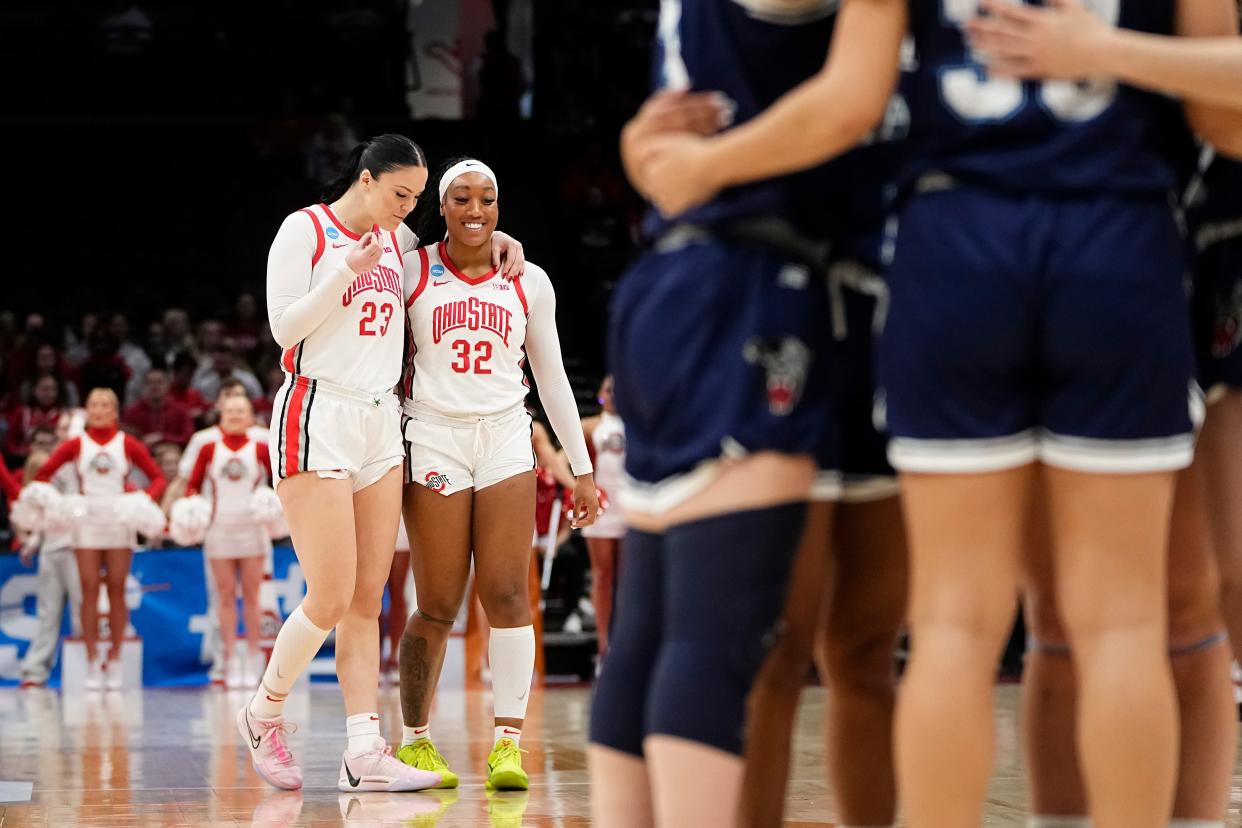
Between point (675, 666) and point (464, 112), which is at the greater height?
point (464, 112)

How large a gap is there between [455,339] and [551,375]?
17.2 inches

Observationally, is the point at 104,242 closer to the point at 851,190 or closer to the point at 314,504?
A: the point at 314,504

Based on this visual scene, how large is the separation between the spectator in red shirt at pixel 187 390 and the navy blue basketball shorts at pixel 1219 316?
12.3 metres

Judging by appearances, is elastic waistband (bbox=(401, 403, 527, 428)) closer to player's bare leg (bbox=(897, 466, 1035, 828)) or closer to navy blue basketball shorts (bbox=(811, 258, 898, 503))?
navy blue basketball shorts (bbox=(811, 258, 898, 503))

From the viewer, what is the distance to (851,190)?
2.91 m

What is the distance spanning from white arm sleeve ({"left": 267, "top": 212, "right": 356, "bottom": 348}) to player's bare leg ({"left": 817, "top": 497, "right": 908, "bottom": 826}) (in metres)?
2.86

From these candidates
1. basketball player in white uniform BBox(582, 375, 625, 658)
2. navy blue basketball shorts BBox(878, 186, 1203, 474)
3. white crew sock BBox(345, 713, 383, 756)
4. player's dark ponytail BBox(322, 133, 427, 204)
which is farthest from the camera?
basketball player in white uniform BBox(582, 375, 625, 658)

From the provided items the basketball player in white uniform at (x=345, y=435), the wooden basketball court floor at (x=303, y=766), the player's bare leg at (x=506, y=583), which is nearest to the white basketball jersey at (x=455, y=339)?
the basketball player in white uniform at (x=345, y=435)

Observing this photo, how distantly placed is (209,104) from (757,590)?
17.3 m

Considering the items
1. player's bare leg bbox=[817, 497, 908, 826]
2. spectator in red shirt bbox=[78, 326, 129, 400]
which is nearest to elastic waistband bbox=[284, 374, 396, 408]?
player's bare leg bbox=[817, 497, 908, 826]

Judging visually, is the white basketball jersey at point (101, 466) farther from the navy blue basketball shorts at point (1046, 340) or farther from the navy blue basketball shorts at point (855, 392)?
the navy blue basketball shorts at point (1046, 340)

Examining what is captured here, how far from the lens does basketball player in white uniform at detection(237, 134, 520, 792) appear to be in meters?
5.63

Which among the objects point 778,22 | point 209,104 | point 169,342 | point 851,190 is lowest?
point 169,342

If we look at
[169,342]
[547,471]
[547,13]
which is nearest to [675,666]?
[547,471]
